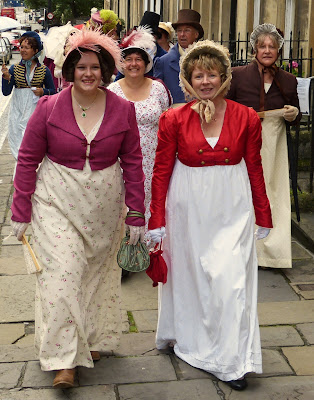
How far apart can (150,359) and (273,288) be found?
1734 mm

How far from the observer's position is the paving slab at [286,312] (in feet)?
18.9

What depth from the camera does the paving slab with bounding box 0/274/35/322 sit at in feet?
19.5

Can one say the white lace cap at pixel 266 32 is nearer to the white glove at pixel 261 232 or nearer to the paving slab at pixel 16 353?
the white glove at pixel 261 232

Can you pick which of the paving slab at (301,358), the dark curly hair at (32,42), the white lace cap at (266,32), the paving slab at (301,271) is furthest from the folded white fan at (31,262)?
the dark curly hair at (32,42)

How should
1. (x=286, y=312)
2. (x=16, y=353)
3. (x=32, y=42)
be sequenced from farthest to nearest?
(x=32, y=42), (x=286, y=312), (x=16, y=353)

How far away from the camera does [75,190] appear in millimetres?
4719

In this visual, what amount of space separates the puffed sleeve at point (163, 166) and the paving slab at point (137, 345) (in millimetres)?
825

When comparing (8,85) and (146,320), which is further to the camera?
(8,85)

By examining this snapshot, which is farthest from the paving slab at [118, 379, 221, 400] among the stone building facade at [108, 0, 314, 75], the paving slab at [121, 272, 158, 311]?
the stone building facade at [108, 0, 314, 75]

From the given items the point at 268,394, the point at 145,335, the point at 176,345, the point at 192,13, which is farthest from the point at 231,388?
the point at 192,13

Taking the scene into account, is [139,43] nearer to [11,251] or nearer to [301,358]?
[11,251]

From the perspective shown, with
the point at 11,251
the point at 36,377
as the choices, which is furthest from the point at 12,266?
the point at 36,377

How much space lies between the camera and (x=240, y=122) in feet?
15.9

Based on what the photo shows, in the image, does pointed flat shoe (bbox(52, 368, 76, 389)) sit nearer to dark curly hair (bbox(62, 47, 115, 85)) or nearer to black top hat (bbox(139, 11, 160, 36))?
dark curly hair (bbox(62, 47, 115, 85))
